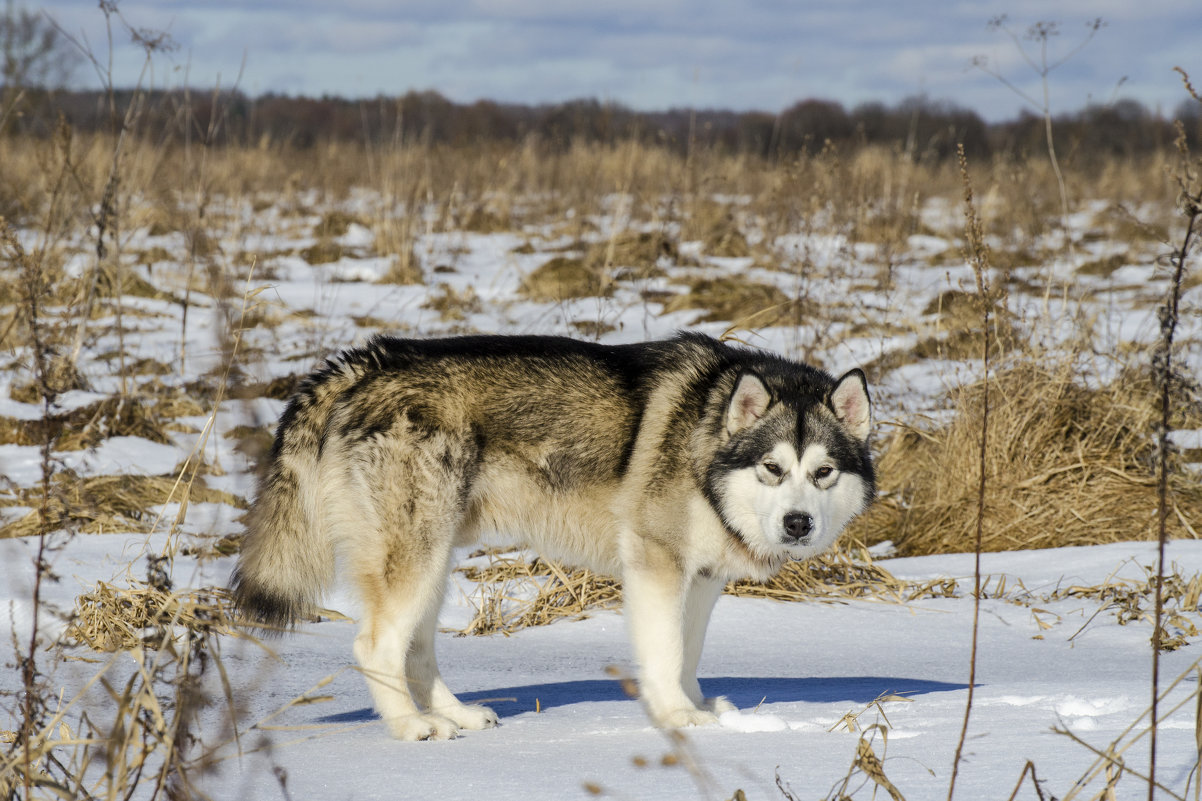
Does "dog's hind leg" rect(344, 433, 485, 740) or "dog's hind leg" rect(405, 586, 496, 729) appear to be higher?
"dog's hind leg" rect(344, 433, 485, 740)

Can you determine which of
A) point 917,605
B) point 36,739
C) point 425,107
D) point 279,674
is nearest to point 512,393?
point 279,674

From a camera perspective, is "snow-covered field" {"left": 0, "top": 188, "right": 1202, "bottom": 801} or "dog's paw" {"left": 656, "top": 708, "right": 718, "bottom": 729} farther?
"dog's paw" {"left": 656, "top": 708, "right": 718, "bottom": 729}

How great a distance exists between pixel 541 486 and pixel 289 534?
78 centimetres

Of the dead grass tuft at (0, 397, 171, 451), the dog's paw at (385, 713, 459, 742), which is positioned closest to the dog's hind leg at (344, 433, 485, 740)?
the dog's paw at (385, 713, 459, 742)

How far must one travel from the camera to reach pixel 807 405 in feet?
12.0

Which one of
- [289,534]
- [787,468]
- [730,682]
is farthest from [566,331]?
[289,534]

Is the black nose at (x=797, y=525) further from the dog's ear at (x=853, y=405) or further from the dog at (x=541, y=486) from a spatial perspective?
the dog's ear at (x=853, y=405)

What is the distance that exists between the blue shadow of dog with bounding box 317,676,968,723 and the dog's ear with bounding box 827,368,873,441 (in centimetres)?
82

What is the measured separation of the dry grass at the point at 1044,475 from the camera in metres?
5.48

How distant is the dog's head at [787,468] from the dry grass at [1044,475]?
1.97m

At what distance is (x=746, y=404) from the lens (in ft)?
11.7

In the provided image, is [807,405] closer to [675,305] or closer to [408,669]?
[408,669]

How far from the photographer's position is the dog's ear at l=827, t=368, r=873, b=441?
143 inches

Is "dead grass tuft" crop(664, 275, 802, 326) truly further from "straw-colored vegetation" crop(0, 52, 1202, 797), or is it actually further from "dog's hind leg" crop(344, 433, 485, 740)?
"dog's hind leg" crop(344, 433, 485, 740)
